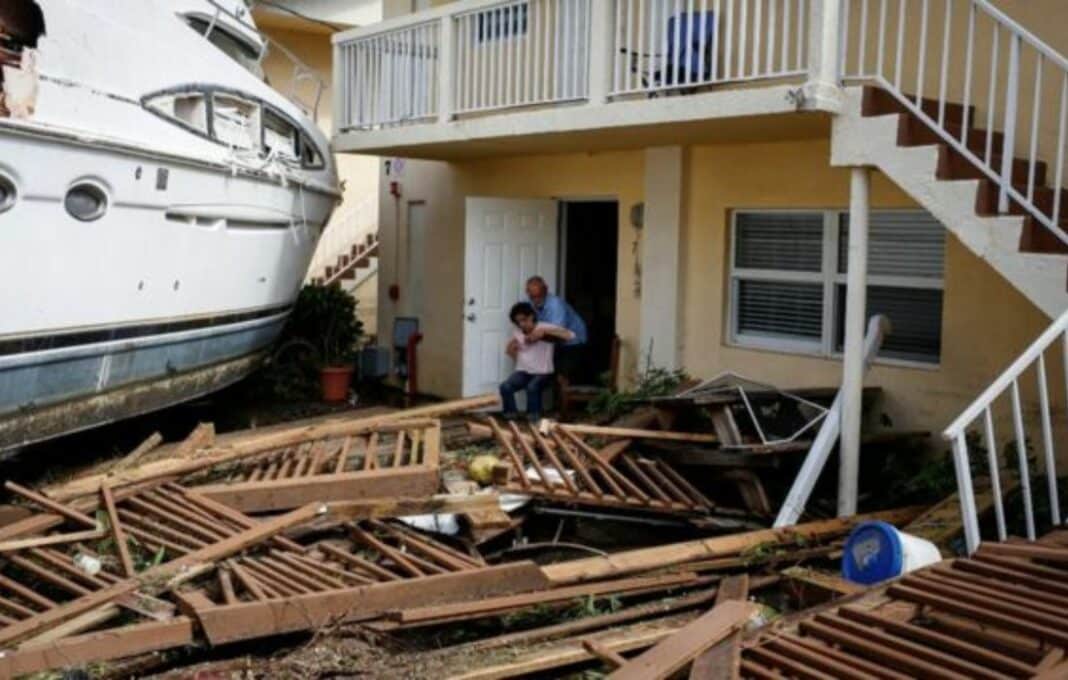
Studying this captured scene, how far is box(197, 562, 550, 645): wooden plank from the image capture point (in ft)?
17.3

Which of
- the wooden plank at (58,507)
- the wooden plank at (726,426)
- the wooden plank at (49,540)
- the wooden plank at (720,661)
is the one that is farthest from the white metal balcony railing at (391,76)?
the wooden plank at (720,661)

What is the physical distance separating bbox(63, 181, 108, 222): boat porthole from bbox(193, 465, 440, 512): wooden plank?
1.87 meters

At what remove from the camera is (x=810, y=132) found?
8336mm

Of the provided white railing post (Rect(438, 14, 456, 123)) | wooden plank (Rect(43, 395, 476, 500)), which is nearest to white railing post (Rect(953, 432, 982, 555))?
wooden plank (Rect(43, 395, 476, 500))

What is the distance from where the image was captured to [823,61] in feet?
22.6

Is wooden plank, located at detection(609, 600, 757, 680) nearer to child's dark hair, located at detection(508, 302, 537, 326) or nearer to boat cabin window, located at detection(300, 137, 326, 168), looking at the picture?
child's dark hair, located at detection(508, 302, 537, 326)

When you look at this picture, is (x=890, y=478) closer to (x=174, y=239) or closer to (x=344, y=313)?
(x=174, y=239)

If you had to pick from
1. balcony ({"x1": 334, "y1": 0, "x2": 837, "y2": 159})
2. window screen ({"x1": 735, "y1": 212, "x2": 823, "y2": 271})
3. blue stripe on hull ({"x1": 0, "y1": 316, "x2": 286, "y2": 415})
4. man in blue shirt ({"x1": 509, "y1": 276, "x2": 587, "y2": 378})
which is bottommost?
blue stripe on hull ({"x1": 0, "y1": 316, "x2": 286, "y2": 415})

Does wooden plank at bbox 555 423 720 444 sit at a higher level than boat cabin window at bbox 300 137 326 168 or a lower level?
lower

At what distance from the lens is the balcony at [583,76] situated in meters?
7.51

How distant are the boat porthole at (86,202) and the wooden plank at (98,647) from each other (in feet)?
9.55

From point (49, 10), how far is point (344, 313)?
6.58 metres

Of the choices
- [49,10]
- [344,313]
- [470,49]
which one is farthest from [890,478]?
[344,313]

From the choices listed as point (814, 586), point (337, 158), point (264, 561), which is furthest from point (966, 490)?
point (337, 158)
